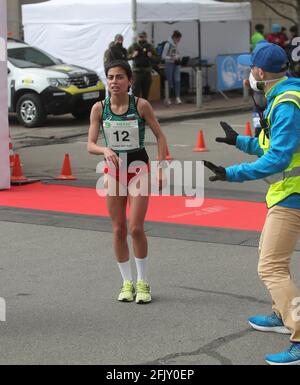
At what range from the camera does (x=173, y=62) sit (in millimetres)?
24109

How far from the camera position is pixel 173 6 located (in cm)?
2319

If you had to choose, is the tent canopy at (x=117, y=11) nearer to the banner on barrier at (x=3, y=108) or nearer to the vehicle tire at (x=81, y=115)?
the vehicle tire at (x=81, y=115)

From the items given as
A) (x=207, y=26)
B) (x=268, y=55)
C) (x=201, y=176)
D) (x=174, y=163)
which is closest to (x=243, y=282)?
(x=268, y=55)

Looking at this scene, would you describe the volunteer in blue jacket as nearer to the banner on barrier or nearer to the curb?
the banner on barrier

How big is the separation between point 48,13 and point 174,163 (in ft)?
35.9

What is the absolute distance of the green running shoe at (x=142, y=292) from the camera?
6777 mm

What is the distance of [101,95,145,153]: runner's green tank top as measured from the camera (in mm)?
6680

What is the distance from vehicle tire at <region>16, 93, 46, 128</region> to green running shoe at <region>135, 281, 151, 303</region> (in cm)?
1340

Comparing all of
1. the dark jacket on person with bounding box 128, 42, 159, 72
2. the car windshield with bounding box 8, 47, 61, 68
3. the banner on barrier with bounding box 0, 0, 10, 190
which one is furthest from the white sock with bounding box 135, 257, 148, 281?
the dark jacket on person with bounding box 128, 42, 159, 72

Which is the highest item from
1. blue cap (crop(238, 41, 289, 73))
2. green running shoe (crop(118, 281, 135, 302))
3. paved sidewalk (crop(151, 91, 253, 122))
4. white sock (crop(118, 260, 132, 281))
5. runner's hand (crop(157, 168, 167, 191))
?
blue cap (crop(238, 41, 289, 73))

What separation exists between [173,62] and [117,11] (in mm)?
2318

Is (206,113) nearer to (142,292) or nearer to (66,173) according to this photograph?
(66,173)

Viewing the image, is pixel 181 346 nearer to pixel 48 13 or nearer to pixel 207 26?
pixel 48 13

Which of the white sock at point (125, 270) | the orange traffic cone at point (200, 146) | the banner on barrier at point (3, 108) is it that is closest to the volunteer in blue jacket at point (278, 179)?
the white sock at point (125, 270)
